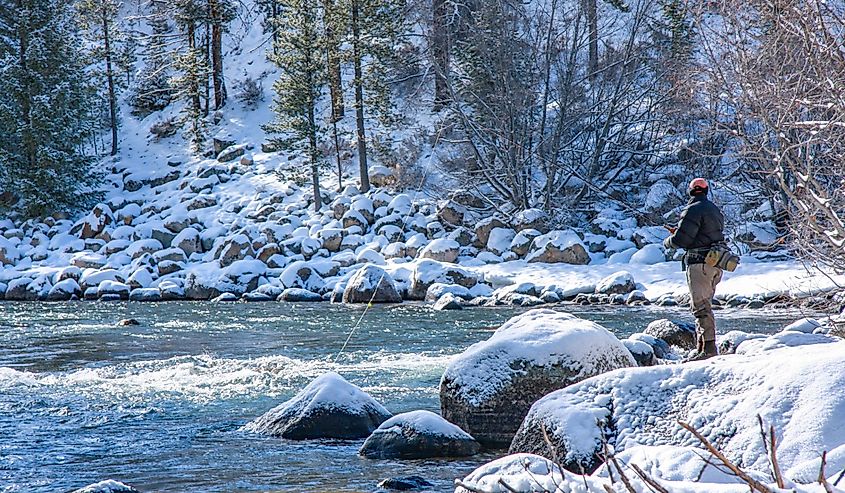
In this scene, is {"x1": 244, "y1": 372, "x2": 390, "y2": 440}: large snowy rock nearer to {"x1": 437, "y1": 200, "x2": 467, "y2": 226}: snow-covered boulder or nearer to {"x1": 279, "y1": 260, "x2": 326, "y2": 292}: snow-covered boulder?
{"x1": 279, "y1": 260, "x2": 326, "y2": 292}: snow-covered boulder

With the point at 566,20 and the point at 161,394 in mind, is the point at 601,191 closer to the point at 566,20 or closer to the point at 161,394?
the point at 566,20

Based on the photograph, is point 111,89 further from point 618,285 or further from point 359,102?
point 618,285

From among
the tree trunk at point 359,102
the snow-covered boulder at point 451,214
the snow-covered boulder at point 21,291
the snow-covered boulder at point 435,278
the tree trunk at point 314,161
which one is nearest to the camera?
the snow-covered boulder at point 435,278

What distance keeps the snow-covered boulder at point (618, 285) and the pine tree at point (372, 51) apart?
12.1 m

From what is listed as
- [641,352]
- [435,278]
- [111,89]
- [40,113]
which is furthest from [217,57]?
[641,352]

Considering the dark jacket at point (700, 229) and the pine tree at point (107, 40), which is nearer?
the dark jacket at point (700, 229)

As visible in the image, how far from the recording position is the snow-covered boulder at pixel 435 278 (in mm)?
20719

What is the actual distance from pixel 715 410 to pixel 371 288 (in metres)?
16.1

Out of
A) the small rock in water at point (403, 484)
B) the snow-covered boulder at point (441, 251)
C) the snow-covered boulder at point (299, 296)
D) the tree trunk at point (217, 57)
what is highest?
the tree trunk at point (217, 57)

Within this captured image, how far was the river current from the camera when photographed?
6230mm

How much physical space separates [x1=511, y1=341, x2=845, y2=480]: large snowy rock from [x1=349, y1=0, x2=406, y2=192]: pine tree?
83.2ft

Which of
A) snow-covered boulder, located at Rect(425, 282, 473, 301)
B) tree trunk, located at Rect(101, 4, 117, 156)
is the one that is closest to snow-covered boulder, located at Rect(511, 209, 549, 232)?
snow-covered boulder, located at Rect(425, 282, 473, 301)

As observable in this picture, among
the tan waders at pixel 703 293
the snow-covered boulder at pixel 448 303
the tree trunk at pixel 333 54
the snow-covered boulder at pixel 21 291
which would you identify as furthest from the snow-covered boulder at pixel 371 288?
the tan waders at pixel 703 293

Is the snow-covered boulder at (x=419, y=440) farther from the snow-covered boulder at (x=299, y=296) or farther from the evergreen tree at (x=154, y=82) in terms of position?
the evergreen tree at (x=154, y=82)
